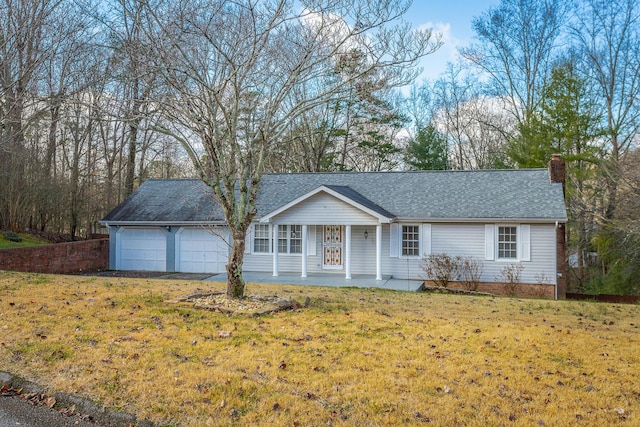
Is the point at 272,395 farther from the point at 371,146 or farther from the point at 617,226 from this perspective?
the point at 371,146

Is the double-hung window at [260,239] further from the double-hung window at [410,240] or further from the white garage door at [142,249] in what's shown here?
the double-hung window at [410,240]

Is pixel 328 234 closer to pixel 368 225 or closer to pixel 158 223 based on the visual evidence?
pixel 368 225

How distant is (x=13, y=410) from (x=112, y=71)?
7385 mm

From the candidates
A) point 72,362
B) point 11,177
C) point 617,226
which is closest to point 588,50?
point 617,226

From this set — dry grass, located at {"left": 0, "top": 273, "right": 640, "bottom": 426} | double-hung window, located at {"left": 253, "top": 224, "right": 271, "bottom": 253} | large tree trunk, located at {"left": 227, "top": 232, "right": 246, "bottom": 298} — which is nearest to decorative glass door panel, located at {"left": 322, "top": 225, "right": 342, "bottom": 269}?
double-hung window, located at {"left": 253, "top": 224, "right": 271, "bottom": 253}

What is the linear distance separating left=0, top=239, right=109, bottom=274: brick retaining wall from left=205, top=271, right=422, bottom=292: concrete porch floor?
6282 mm

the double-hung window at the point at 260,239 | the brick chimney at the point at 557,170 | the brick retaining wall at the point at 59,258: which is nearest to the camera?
the brick retaining wall at the point at 59,258

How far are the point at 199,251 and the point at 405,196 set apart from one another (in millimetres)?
8659

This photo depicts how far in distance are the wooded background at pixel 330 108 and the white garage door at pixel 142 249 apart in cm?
513

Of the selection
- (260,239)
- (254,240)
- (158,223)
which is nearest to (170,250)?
(158,223)

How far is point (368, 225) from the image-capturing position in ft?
58.7

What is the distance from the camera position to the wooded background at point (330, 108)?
9320mm

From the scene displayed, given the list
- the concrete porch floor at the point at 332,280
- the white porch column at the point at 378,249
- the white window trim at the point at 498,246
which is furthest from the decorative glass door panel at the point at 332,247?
the white window trim at the point at 498,246

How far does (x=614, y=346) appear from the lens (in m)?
7.07
